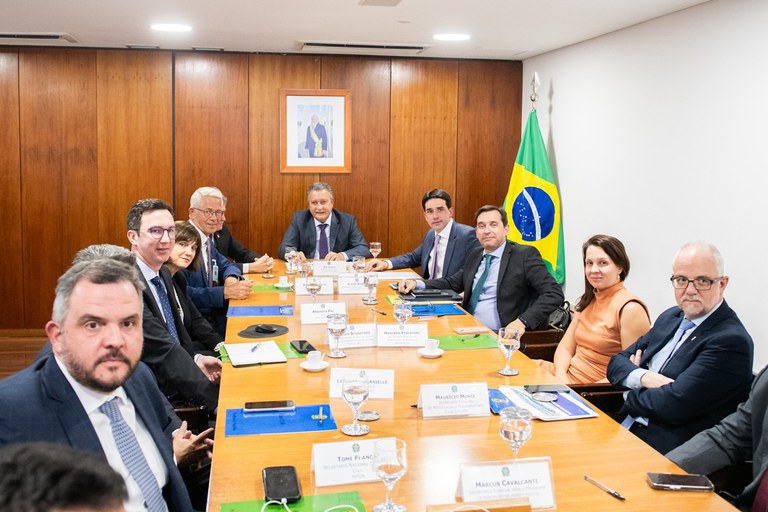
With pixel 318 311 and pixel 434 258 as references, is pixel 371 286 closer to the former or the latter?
pixel 318 311

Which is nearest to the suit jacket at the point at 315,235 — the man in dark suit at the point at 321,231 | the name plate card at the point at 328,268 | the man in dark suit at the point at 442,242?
the man in dark suit at the point at 321,231

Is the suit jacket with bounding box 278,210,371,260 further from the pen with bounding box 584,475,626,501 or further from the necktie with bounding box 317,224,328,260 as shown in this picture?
→ the pen with bounding box 584,475,626,501

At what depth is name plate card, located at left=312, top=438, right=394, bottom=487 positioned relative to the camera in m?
2.01

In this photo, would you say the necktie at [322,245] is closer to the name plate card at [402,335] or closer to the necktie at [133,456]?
the name plate card at [402,335]

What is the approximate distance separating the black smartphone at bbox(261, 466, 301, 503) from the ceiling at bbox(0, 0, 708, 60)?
11.5 feet

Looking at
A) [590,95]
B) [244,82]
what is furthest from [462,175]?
[244,82]

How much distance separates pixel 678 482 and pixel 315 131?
5963mm

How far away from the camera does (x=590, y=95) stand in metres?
6.34

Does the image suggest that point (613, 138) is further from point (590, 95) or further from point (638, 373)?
point (638, 373)

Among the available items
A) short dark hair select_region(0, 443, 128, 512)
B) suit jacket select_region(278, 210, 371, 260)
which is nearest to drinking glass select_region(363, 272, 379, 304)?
suit jacket select_region(278, 210, 371, 260)

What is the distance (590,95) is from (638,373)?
3793mm

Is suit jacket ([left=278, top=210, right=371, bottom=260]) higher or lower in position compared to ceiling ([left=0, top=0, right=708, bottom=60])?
lower

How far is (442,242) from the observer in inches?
233

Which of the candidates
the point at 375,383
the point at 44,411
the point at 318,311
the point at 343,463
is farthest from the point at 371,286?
the point at 44,411
